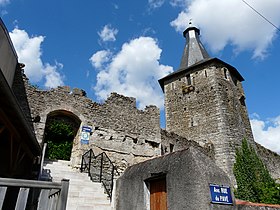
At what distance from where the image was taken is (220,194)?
428 cm

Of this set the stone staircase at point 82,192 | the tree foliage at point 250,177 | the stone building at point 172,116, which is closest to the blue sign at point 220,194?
the stone staircase at point 82,192

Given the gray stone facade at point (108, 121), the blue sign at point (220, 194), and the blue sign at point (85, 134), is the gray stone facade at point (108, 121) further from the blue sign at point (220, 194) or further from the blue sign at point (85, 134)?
the blue sign at point (220, 194)

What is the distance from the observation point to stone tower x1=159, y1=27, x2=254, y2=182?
16297 mm

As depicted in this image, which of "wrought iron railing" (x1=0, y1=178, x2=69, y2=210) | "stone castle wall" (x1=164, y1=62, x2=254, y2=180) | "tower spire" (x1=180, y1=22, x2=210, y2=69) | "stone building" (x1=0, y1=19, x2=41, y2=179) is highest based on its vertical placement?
"tower spire" (x1=180, y1=22, x2=210, y2=69)

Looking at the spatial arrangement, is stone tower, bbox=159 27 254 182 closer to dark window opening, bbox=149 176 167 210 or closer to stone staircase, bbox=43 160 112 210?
stone staircase, bbox=43 160 112 210

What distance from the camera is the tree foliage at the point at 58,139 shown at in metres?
10.5

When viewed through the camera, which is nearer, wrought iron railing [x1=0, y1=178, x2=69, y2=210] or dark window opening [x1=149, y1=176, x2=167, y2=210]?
wrought iron railing [x1=0, y1=178, x2=69, y2=210]

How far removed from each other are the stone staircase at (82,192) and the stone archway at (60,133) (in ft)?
5.35

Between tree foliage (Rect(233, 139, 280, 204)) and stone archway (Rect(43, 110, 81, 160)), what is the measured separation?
9.92 metres

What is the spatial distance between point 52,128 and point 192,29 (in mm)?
18749

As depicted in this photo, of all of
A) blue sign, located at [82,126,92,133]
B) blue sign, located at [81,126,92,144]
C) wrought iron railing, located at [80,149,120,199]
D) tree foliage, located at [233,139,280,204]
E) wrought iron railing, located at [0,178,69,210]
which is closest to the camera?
wrought iron railing, located at [0,178,69,210]

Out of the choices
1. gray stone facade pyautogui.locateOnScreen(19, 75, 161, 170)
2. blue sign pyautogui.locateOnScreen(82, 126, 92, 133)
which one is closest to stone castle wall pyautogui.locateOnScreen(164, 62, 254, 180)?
gray stone facade pyautogui.locateOnScreen(19, 75, 161, 170)

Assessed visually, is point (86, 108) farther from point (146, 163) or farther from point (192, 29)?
point (192, 29)

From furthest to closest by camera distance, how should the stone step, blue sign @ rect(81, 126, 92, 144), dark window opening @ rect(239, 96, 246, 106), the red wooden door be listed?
1. dark window opening @ rect(239, 96, 246, 106)
2. blue sign @ rect(81, 126, 92, 144)
3. the stone step
4. the red wooden door
